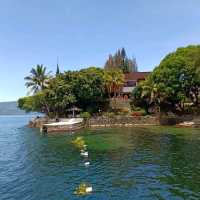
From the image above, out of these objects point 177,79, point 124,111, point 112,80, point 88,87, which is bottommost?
point 124,111

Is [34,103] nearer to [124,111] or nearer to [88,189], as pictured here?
[124,111]

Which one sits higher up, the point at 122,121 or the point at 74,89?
the point at 74,89

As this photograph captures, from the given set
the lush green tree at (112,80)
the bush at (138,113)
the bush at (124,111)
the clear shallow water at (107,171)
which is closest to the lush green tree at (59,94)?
the lush green tree at (112,80)

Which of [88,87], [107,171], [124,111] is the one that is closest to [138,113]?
[124,111]

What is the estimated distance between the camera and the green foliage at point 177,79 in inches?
2530

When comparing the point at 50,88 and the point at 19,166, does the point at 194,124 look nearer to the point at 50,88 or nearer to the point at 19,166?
the point at 50,88

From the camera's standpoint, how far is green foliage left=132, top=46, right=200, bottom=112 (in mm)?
64250

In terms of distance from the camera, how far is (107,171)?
2567 centimetres

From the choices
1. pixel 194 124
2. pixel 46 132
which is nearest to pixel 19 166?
pixel 46 132

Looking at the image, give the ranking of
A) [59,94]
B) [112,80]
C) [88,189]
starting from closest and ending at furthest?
[88,189], [59,94], [112,80]

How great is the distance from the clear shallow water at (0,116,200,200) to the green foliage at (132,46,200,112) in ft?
83.0

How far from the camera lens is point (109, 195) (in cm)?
1922

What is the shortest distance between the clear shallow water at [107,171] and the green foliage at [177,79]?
25.3 meters

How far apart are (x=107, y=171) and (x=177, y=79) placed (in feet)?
142
